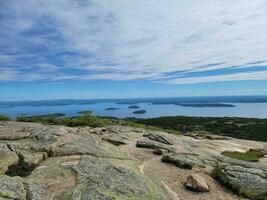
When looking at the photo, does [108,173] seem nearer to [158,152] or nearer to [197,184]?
[197,184]

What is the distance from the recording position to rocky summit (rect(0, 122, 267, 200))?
37.0 feet

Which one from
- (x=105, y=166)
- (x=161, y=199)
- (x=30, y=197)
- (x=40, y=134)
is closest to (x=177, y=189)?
(x=161, y=199)

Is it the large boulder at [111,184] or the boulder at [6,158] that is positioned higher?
the boulder at [6,158]

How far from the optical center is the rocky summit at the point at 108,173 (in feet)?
37.0

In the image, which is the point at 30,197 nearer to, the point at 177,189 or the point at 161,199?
the point at 161,199

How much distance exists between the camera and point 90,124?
3416 cm

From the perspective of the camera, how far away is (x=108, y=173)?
13531 millimetres

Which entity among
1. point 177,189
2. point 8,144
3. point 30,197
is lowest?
point 177,189

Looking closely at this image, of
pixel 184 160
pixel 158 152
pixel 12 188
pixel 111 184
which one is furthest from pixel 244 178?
pixel 12 188

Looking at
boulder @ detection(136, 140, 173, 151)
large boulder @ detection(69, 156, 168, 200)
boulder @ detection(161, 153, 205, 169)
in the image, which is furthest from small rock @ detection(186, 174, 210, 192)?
boulder @ detection(136, 140, 173, 151)

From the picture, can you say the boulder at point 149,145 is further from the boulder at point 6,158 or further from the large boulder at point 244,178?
the boulder at point 6,158

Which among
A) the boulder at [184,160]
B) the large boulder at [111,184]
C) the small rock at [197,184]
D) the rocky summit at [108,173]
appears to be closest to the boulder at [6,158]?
the rocky summit at [108,173]

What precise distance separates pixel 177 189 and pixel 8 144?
973 centimetres

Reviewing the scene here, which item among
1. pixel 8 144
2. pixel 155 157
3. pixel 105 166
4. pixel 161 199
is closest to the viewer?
pixel 161 199
